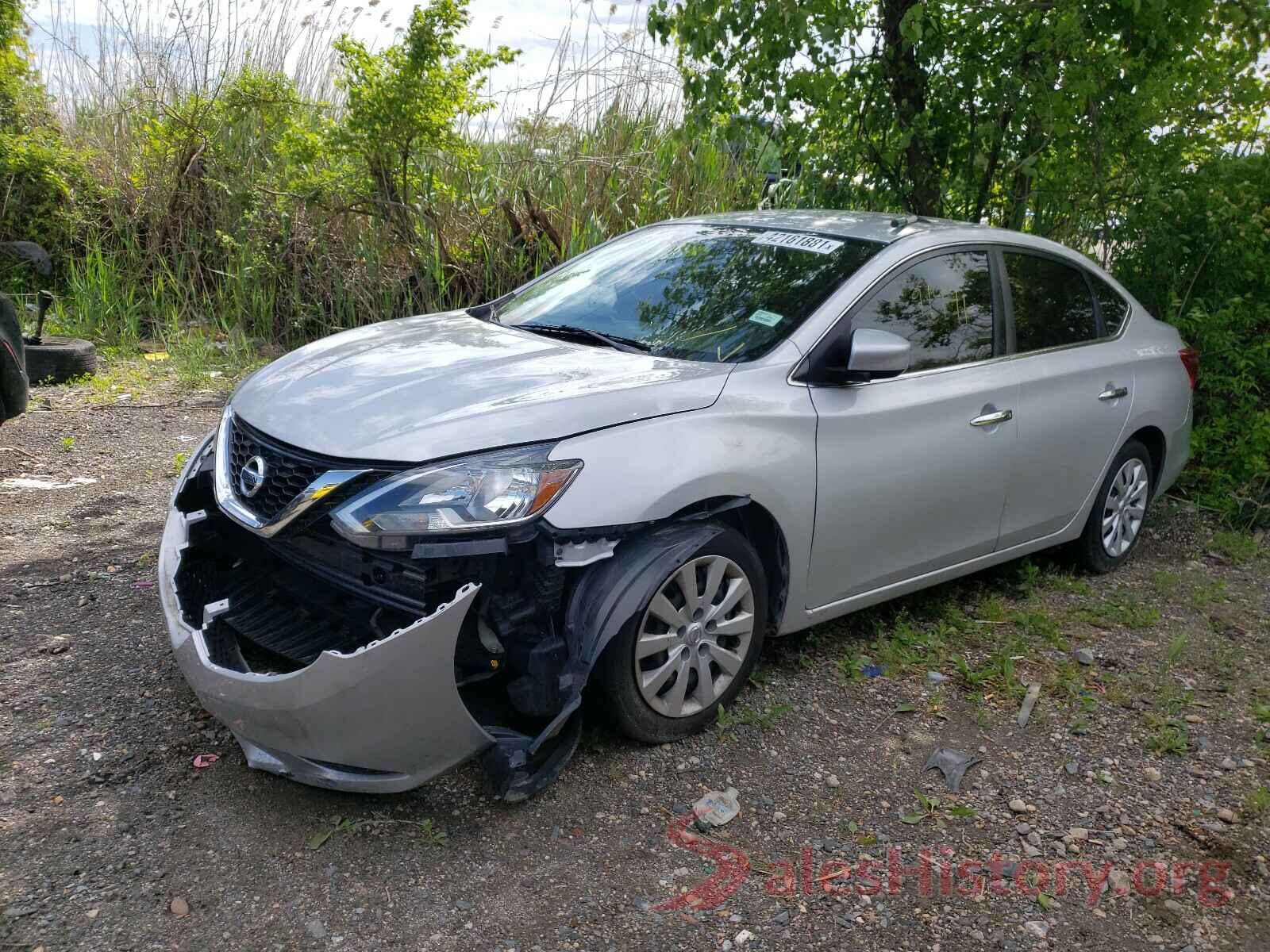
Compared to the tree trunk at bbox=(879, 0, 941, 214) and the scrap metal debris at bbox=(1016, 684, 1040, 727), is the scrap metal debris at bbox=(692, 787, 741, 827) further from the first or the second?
the tree trunk at bbox=(879, 0, 941, 214)

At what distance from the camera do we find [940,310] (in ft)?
14.1

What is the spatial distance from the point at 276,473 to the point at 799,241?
7.20ft

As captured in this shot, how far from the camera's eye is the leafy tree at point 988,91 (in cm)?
633

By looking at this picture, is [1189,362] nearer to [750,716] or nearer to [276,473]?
[750,716]

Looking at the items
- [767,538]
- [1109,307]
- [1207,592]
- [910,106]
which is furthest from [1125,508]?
[910,106]

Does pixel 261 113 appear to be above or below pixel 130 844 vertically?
above

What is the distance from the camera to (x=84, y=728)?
11.5 ft

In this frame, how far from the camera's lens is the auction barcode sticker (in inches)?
167

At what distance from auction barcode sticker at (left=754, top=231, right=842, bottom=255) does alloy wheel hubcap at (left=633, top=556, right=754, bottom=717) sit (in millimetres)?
1399

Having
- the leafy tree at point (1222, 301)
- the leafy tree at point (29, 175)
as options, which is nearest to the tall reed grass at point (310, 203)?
the leafy tree at point (29, 175)

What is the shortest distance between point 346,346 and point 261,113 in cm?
655

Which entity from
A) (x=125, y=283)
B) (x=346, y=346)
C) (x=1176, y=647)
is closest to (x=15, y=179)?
(x=125, y=283)

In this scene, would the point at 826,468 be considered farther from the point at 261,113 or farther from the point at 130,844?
the point at 261,113

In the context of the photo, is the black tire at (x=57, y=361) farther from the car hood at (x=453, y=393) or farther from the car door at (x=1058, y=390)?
the car door at (x=1058, y=390)
